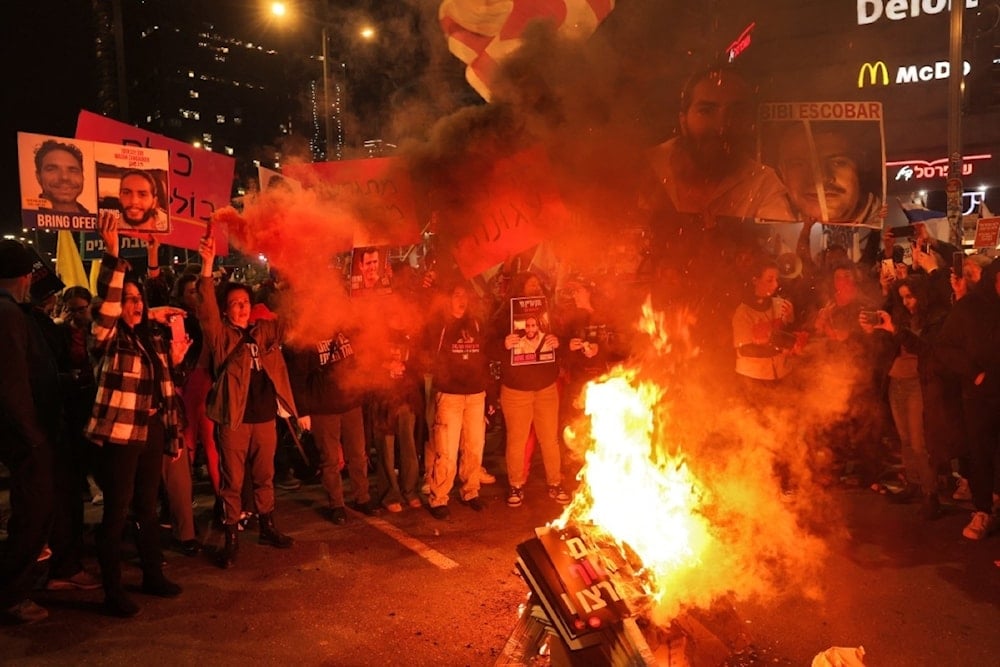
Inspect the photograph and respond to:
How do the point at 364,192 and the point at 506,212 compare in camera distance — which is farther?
the point at 364,192

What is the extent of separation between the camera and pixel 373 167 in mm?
5898

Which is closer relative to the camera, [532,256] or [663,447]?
[663,447]

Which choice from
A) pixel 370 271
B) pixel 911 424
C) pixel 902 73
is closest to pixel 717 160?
pixel 911 424

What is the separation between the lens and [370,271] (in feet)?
20.6

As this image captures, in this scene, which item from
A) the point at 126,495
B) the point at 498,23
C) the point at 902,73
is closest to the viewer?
the point at 126,495

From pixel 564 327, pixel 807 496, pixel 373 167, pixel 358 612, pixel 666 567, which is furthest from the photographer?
pixel 564 327

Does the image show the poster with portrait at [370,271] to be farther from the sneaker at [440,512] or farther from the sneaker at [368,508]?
the sneaker at [440,512]

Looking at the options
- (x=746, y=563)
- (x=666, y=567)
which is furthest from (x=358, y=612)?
(x=746, y=563)

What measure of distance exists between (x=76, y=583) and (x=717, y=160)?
18.8 ft

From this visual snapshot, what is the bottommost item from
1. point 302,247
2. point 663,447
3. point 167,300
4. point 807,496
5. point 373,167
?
point 807,496

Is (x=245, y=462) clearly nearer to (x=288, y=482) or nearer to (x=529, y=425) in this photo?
(x=288, y=482)

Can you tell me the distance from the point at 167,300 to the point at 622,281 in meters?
4.23

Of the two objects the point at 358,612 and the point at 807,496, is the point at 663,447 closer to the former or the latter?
the point at 358,612

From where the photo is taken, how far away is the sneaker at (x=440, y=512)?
5.98 meters
